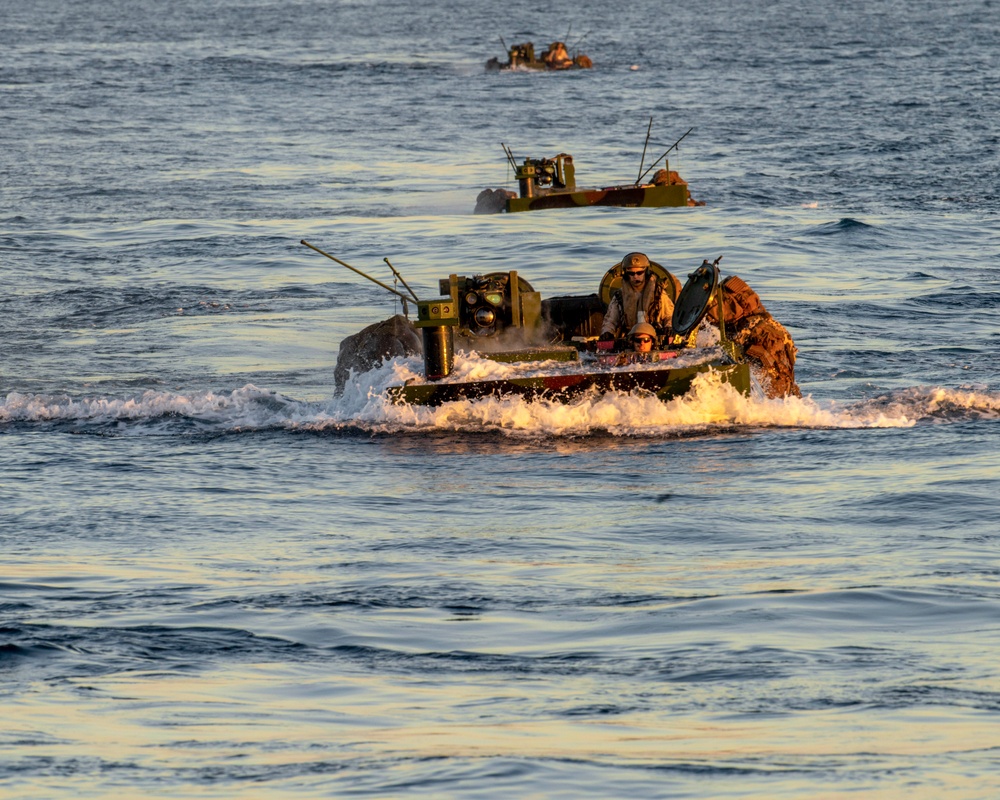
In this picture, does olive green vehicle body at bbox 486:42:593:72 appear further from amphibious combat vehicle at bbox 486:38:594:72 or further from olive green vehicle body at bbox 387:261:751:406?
olive green vehicle body at bbox 387:261:751:406

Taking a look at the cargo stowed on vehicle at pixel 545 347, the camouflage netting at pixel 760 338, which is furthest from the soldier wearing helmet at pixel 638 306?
the camouflage netting at pixel 760 338

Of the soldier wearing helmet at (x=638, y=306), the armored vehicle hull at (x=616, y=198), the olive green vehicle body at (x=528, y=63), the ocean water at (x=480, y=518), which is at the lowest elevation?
the ocean water at (x=480, y=518)

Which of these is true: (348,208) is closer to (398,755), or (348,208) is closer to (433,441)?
(433,441)

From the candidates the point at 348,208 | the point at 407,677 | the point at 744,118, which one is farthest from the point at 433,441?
the point at 744,118

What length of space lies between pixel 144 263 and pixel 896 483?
18.6 m

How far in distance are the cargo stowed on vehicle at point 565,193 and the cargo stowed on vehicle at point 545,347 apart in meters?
16.0

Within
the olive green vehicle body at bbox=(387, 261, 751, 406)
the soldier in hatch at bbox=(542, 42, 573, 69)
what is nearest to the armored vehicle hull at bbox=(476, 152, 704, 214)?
the olive green vehicle body at bbox=(387, 261, 751, 406)

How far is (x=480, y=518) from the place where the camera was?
14.5 meters

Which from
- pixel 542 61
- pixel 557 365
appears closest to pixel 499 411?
pixel 557 365

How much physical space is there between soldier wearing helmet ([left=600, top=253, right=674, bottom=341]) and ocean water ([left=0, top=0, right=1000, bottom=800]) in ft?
4.01

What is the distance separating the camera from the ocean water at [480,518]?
9.13m

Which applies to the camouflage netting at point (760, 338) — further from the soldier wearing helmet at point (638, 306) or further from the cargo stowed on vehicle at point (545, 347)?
the soldier wearing helmet at point (638, 306)

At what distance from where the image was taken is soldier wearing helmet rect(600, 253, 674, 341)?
1880 centimetres

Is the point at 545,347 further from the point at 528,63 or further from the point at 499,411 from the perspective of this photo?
the point at 528,63
